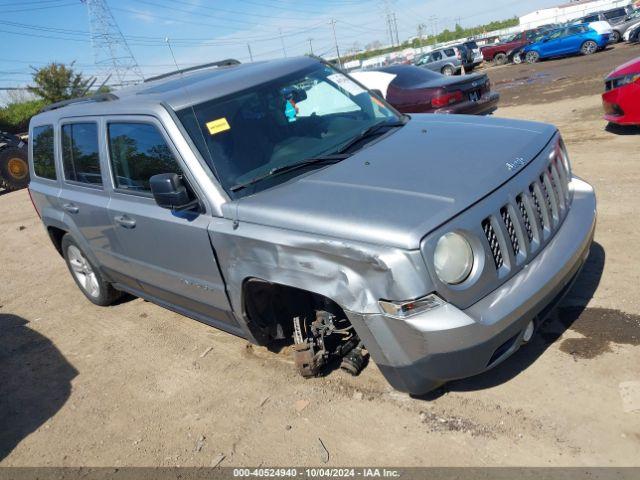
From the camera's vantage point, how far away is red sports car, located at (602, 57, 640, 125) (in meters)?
7.33

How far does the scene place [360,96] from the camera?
4.34m

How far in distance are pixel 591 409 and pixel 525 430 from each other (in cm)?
37

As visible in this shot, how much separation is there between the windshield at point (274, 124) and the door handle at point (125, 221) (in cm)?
94

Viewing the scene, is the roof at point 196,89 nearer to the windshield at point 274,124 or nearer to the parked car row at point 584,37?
the windshield at point 274,124

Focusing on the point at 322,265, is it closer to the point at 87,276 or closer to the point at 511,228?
the point at 511,228

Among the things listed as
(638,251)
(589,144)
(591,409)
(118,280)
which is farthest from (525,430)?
(589,144)

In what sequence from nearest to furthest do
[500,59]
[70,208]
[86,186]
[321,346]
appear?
[321,346], [86,186], [70,208], [500,59]

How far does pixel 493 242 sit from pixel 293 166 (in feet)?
4.26

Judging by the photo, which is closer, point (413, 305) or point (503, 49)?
point (413, 305)

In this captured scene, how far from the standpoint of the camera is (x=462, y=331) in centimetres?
255

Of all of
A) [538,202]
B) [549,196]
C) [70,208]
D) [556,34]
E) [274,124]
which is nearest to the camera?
[538,202]

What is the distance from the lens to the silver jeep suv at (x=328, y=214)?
2.62 metres

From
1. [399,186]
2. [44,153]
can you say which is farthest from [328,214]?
[44,153]

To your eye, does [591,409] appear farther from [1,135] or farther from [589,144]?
[1,135]
